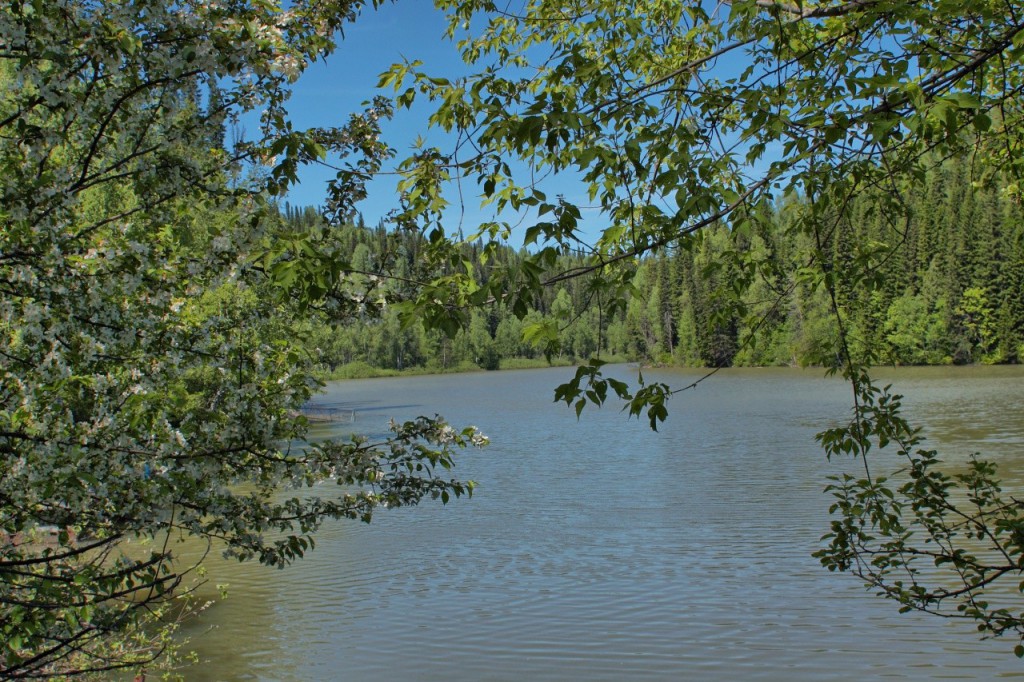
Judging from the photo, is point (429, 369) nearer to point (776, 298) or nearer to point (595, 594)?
point (595, 594)

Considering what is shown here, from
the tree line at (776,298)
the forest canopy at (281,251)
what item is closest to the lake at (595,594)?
the tree line at (776,298)

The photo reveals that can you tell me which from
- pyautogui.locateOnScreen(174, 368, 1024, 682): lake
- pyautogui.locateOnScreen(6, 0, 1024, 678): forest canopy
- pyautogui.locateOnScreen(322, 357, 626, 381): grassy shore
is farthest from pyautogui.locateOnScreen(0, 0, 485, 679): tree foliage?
pyautogui.locateOnScreen(322, 357, 626, 381): grassy shore

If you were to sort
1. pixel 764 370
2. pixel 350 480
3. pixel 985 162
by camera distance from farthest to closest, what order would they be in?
pixel 764 370 < pixel 985 162 < pixel 350 480

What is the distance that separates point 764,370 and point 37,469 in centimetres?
7830

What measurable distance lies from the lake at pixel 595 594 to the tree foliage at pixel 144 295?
21.6ft

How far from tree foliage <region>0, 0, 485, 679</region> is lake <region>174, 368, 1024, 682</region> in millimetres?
6582

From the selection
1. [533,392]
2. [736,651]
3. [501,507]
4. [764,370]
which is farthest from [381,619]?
[764,370]

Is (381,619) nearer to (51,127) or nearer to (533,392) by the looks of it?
(51,127)

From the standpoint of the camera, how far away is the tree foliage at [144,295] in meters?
3.48

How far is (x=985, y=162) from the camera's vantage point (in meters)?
6.19

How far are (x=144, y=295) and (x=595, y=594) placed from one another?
9.69m

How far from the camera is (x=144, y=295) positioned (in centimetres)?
436

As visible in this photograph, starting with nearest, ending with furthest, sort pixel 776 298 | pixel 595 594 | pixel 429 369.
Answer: pixel 776 298
pixel 595 594
pixel 429 369

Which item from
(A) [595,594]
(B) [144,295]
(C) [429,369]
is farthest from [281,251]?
(C) [429,369]
